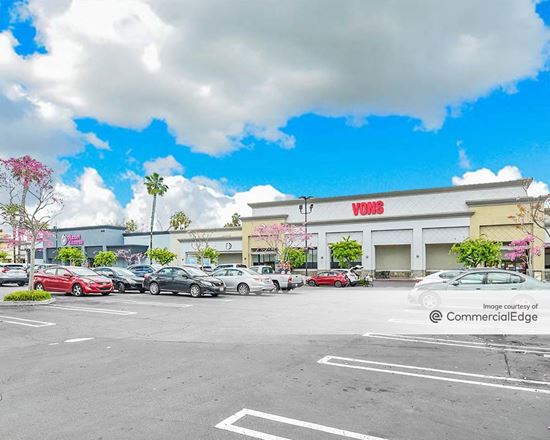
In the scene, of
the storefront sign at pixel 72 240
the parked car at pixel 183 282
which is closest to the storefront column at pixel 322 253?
the parked car at pixel 183 282

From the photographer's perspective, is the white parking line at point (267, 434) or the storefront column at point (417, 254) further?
the storefront column at point (417, 254)

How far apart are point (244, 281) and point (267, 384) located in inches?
683

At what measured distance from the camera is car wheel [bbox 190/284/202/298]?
2182 centimetres

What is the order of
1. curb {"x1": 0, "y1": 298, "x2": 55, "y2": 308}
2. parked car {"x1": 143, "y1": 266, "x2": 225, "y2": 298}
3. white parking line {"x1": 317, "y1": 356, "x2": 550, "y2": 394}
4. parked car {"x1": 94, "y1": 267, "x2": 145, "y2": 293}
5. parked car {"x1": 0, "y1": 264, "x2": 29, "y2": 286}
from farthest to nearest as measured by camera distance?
parked car {"x1": 0, "y1": 264, "x2": 29, "y2": 286} → parked car {"x1": 94, "y1": 267, "x2": 145, "y2": 293} → parked car {"x1": 143, "y1": 266, "x2": 225, "y2": 298} → curb {"x1": 0, "y1": 298, "x2": 55, "y2": 308} → white parking line {"x1": 317, "y1": 356, "x2": 550, "y2": 394}

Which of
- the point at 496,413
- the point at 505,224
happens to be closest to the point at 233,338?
the point at 496,413

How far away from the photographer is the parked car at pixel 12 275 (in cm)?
3153

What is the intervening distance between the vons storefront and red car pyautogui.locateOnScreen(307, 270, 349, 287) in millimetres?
11521

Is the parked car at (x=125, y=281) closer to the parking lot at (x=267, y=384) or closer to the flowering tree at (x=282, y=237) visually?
the parking lot at (x=267, y=384)

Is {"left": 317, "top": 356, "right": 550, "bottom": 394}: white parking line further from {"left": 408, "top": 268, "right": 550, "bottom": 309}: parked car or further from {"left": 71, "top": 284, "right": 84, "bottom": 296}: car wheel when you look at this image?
{"left": 71, "top": 284, "right": 84, "bottom": 296}: car wheel

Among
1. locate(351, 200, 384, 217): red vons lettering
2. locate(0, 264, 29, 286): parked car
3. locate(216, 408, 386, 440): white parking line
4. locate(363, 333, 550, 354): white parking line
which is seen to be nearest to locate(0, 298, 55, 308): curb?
locate(363, 333, 550, 354): white parking line

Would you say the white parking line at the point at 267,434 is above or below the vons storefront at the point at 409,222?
below

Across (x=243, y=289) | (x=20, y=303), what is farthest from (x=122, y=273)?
(x=20, y=303)

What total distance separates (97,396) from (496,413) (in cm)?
499

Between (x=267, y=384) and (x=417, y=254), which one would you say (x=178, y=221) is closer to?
(x=417, y=254)
